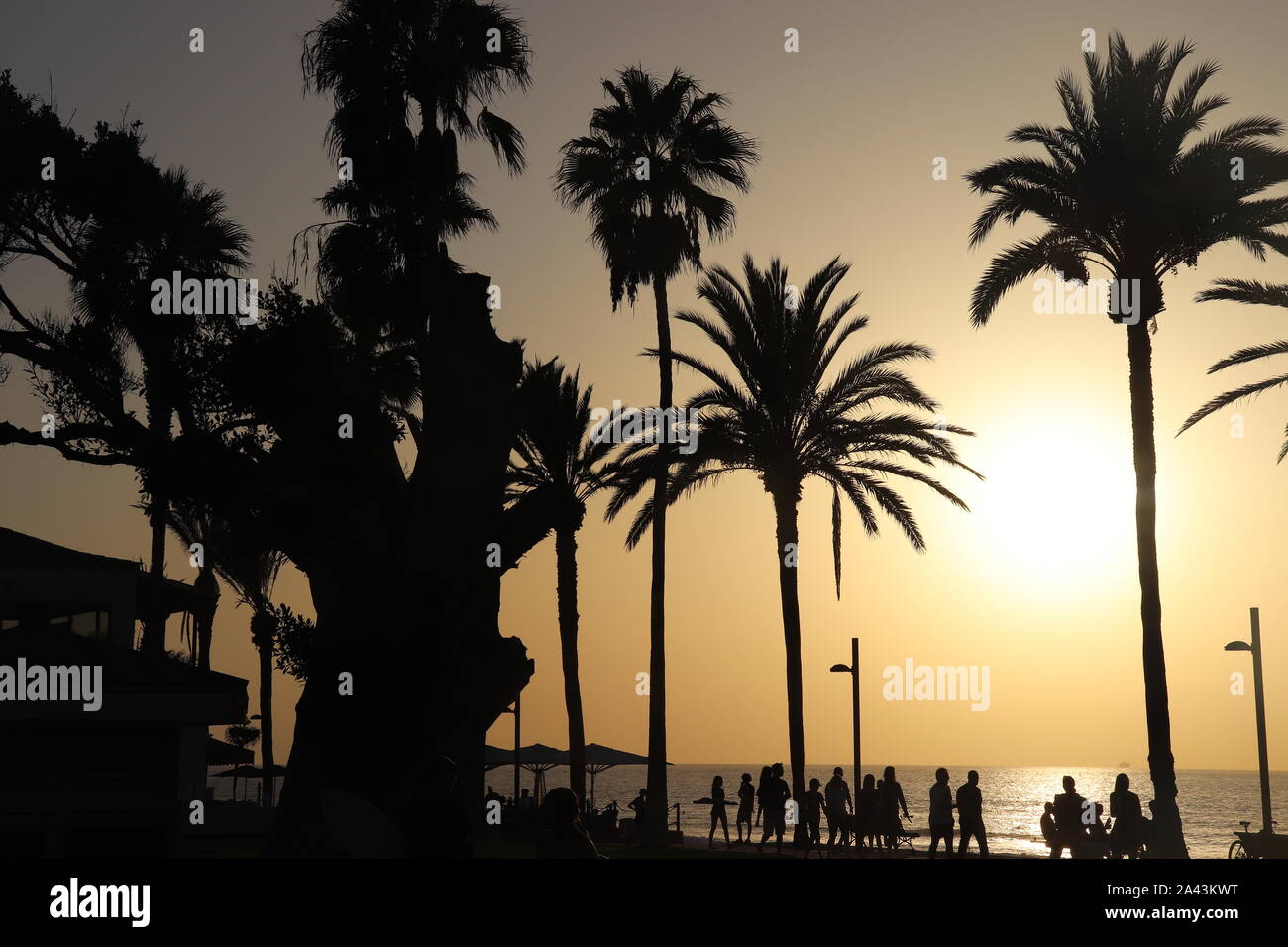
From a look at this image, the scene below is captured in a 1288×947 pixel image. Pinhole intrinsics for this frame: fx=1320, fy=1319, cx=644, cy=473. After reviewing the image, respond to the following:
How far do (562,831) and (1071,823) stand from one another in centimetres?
1463

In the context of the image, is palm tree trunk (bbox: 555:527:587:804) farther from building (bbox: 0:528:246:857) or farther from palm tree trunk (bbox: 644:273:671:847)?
building (bbox: 0:528:246:857)

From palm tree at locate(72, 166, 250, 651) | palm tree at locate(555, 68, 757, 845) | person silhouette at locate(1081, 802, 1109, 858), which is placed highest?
palm tree at locate(555, 68, 757, 845)

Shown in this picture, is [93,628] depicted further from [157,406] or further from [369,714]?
[369,714]

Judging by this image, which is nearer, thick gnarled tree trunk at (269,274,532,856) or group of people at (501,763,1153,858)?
thick gnarled tree trunk at (269,274,532,856)

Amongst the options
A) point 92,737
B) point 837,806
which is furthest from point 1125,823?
point 92,737

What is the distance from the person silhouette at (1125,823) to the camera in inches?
770

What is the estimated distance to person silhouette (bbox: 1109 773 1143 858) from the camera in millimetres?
19562

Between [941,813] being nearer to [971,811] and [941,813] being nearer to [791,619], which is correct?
[971,811]

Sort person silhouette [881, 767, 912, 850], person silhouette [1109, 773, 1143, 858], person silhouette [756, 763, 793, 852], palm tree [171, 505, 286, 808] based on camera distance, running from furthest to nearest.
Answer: palm tree [171, 505, 286, 808] → person silhouette [756, 763, 793, 852] → person silhouette [881, 767, 912, 850] → person silhouette [1109, 773, 1143, 858]

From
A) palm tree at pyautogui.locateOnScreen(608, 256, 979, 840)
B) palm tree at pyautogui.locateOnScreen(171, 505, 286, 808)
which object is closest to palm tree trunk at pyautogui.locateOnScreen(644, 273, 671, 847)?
palm tree at pyautogui.locateOnScreen(608, 256, 979, 840)

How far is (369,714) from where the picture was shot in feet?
49.6
